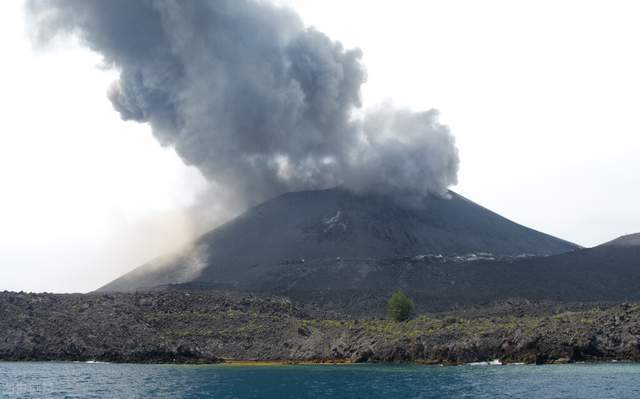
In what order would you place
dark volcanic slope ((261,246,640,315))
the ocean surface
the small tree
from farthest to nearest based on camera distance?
dark volcanic slope ((261,246,640,315)), the small tree, the ocean surface

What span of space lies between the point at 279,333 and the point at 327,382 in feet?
150

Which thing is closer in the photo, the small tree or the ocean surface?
the ocean surface

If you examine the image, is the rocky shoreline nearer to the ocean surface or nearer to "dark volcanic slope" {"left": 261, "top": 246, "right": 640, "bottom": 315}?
the ocean surface

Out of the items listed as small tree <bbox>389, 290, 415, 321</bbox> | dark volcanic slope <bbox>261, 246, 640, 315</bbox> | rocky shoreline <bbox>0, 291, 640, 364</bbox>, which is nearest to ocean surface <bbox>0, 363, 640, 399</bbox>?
rocky shoreline <bbox>0, 291, 640, 364</bbox>

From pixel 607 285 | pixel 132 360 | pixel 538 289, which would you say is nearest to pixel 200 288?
pixel 132 360

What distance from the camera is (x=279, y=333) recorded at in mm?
122125

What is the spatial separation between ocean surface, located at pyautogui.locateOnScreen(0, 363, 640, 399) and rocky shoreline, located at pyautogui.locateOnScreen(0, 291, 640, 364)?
802cm

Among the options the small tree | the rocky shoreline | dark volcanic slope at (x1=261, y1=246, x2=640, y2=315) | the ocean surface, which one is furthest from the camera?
dark volcanic slope at (x1=261, y1=246, x2=640, y2=315)

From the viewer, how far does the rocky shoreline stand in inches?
3976

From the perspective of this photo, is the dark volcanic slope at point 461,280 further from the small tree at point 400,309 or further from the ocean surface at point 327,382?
the ocean surface at point 327,382

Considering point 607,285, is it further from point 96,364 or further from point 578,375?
point 96,364

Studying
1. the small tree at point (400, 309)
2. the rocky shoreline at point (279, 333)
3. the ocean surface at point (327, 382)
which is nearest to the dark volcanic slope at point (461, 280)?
the small tree at point (400, 309)

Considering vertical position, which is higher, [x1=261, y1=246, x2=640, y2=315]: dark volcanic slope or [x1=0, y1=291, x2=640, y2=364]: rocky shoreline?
[x1=261, y1=246, x2=640, y2=315]: dark volcanic slope

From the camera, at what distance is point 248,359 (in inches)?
4567
